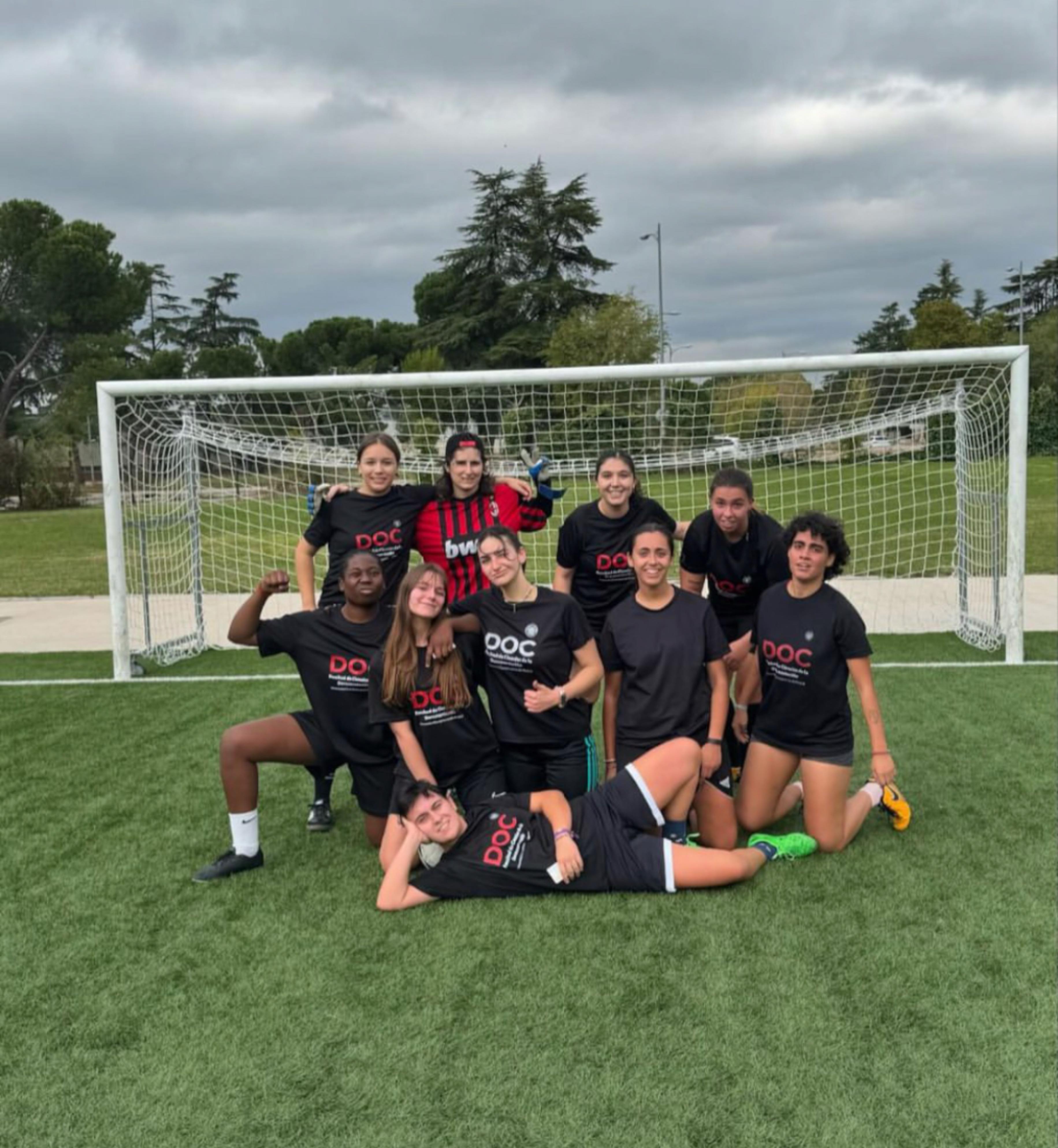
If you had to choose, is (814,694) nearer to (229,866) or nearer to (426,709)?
(426,709)

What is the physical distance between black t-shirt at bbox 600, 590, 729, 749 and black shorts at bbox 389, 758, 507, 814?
50 centimetres

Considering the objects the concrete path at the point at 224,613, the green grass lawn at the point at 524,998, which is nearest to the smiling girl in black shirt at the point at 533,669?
the green grass lawn at the point at 524,998

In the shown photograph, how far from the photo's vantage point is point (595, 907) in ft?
11.2

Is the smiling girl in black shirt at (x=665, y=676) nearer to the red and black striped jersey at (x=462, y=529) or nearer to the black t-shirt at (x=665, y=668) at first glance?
the black t-shirt at (x=665, y=668)

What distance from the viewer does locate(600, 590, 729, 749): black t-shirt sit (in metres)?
3.75

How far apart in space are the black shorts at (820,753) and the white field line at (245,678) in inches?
133

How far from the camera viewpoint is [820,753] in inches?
151

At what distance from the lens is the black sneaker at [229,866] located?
12.5 feet

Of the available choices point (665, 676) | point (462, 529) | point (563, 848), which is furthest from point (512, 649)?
point (462, 529)

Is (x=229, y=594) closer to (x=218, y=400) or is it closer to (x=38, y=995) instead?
(x=218, y=400)

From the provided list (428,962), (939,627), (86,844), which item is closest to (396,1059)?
(428,962)

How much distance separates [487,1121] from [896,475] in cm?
1003

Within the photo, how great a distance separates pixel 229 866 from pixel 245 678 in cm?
383

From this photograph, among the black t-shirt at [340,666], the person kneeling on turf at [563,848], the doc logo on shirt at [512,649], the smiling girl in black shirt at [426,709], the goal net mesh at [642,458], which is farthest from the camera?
the goal net mesh at [642,458]
